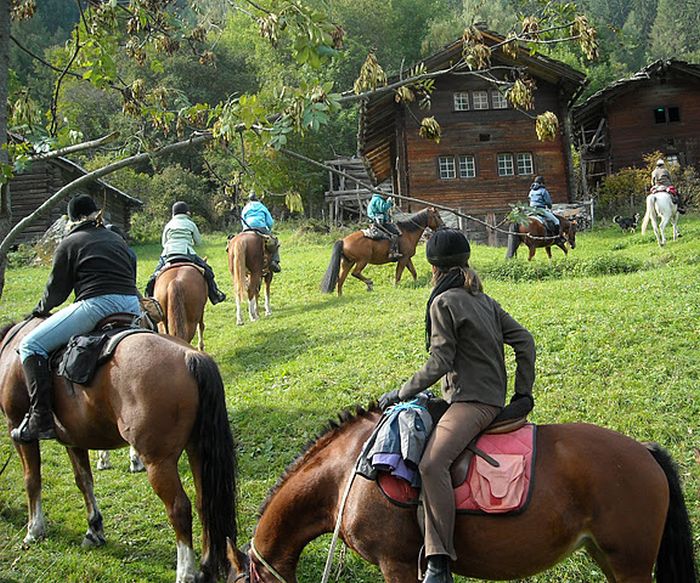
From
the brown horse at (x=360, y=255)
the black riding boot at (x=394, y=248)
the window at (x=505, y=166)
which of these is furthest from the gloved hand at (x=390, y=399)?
the window at (x=505, y=166)

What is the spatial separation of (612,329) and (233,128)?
727 centimetres

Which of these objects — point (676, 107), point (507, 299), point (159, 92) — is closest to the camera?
point (159, 92)

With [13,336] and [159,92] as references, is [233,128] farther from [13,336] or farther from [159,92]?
[13,336]

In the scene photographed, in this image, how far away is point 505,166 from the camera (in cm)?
3127

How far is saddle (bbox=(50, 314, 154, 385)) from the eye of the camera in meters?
5.50

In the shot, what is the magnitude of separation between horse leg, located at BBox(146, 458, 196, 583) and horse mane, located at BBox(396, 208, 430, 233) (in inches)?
498

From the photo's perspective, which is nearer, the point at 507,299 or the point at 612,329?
the point at 612,329

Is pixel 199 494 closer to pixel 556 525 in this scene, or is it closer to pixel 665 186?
pixel 556 525

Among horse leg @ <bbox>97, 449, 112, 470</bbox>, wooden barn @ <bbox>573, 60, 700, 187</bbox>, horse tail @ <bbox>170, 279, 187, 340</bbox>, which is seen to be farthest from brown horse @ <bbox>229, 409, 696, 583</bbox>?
wooden barn @ <bbox>573, 60, 700, 187</bbox>

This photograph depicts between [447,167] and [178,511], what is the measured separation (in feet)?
89.8

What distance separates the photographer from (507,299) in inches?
511

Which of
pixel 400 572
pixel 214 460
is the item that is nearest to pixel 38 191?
pixel 214 460

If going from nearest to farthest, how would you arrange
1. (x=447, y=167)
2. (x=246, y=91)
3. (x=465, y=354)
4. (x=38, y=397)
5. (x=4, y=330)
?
(x=465, y=354), (x=246, y=91), (x=38, y=397), (x=4, y=330), (x=447, y=167)

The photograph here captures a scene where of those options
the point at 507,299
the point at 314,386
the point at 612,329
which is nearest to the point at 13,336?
the point at 314,386
